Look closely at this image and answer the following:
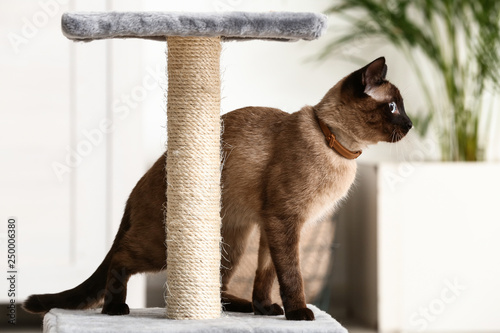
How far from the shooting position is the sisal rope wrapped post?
4.15ft

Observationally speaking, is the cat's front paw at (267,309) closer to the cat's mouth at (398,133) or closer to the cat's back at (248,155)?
the cat's back at (248,155)

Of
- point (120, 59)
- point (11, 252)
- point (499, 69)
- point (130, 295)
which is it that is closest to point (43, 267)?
point (11, 252)

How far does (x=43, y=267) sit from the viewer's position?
2.40 meters

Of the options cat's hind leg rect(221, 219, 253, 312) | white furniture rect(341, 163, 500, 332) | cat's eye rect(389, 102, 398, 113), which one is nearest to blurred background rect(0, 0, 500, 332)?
white furniture rect(341, 163, 500, 332)

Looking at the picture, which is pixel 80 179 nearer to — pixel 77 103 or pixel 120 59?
pixel 77 103

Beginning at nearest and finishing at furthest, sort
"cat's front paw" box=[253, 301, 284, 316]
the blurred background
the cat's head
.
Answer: the cat's head → "cat's front paw" box=[253, 301, 284, 316] → the blurred background

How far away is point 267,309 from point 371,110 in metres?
0.45

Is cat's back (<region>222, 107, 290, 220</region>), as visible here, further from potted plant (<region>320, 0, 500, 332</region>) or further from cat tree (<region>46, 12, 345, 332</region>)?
potted plant (<region>320, 0, 500, 332</region>)

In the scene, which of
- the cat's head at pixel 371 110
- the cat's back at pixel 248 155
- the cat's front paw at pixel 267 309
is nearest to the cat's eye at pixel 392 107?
the cat's head at pixel 371 110

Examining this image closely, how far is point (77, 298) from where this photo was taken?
54.7 inches

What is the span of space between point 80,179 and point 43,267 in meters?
0.33

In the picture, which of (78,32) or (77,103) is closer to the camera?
(78,32)

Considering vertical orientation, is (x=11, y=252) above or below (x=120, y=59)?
below

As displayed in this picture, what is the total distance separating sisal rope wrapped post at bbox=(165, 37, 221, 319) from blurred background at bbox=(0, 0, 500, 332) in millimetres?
1116
